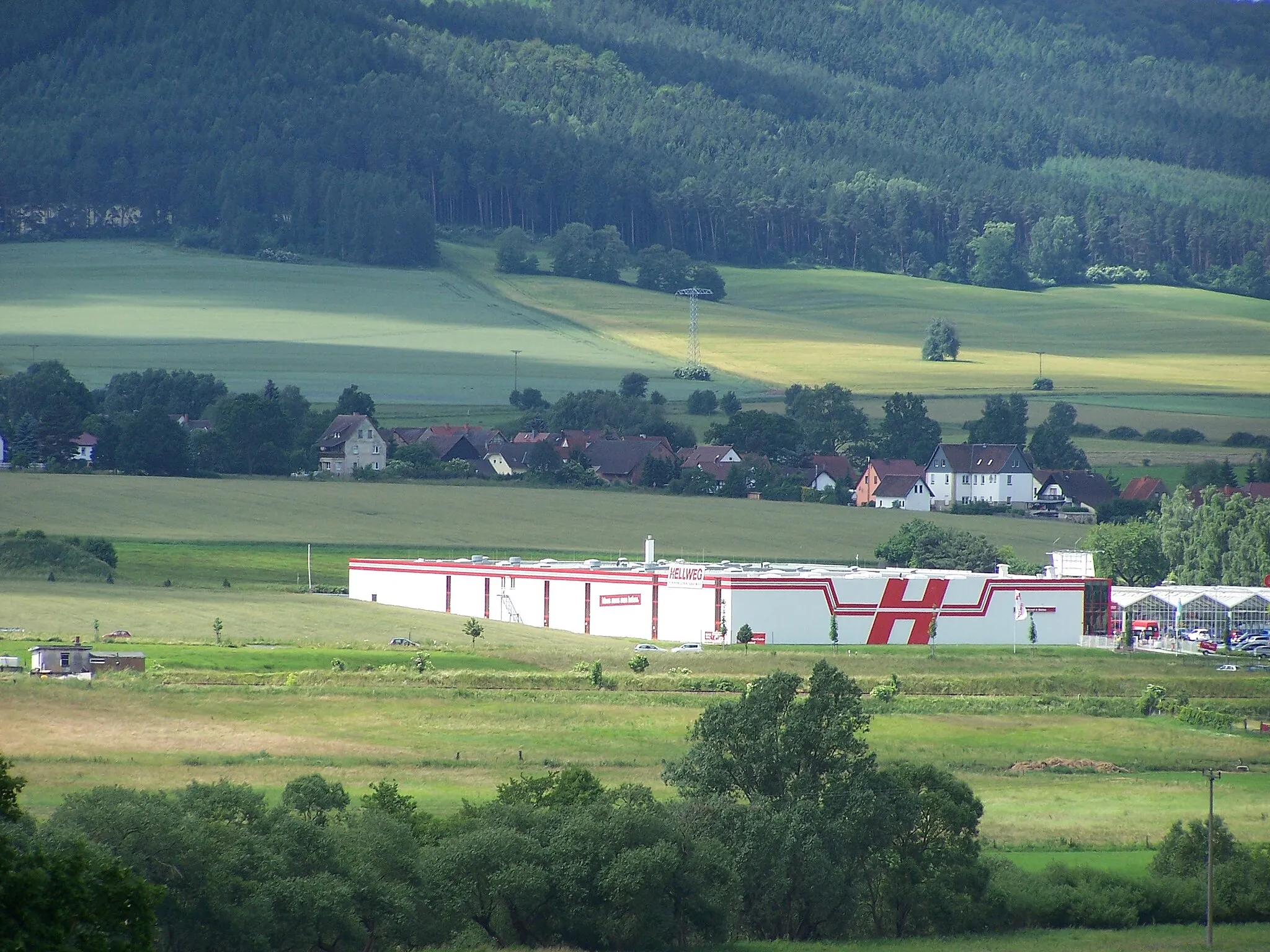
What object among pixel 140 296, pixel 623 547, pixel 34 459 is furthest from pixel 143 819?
pixel 140 296

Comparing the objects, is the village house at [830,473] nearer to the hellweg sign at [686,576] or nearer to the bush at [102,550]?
the hellweg sign at [686,576]

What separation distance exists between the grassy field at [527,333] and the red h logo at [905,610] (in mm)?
68557

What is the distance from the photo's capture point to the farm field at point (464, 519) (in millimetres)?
92750

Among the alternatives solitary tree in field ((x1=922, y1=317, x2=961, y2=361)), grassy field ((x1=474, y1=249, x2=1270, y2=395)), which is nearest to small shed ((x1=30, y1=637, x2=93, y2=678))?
grassy field ((x1=474, y1=249, x2=1270, y2=395))

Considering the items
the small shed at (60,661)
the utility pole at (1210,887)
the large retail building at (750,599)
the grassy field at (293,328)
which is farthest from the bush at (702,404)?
the utility pole at (1210,887)

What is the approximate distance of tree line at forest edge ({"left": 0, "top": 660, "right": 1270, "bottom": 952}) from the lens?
31766 mm

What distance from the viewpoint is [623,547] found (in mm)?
95375

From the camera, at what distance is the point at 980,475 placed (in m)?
119

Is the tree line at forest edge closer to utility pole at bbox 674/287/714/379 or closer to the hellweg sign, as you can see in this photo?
the hellweg sign

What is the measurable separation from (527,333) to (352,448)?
48450 mm

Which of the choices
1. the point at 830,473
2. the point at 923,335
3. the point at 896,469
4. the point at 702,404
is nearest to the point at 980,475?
the point at 896,469

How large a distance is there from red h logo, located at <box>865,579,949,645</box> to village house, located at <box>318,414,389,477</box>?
164 ft

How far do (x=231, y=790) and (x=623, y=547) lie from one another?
201 ft

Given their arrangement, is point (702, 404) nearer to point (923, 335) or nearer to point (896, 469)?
point (896, 469)
